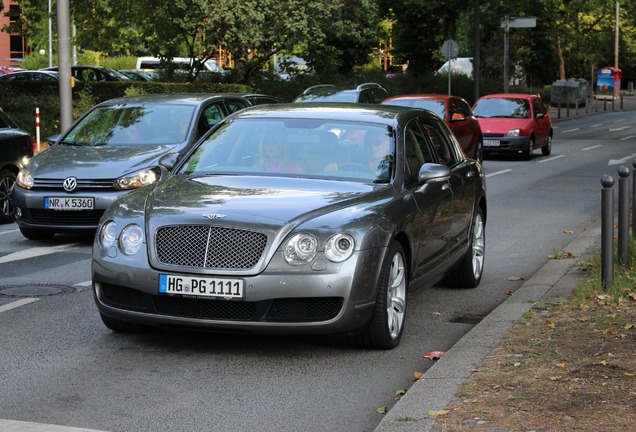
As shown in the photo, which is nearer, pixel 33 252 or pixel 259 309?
pixel 259 309

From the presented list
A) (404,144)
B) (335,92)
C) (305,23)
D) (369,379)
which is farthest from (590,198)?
(305,23)

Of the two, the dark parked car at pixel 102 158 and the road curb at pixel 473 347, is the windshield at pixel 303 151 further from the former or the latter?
the dark parked car at pixel 102 158

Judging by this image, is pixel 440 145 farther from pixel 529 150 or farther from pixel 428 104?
pixel 529 150

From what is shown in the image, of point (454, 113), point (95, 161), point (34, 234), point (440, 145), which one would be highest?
point (440, 145)

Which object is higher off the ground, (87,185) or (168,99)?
(168,99)

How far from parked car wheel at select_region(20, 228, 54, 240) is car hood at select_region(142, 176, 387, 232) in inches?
193

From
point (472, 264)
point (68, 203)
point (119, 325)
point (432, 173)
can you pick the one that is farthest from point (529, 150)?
point (119, 325)

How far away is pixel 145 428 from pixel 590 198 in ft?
44.8

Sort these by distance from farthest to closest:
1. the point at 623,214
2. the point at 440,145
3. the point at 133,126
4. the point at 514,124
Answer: the point at 514,124, the point at 133,126, the point at 440,145, the point at 623,214

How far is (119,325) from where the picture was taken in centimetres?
772

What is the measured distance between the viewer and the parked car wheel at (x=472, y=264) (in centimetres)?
981

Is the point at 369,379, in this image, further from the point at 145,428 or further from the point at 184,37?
the point at 184,37

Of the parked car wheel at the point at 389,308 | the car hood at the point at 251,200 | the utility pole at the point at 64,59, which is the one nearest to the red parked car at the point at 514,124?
the utility pole at the point at 64,59

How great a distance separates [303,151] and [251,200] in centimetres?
103
